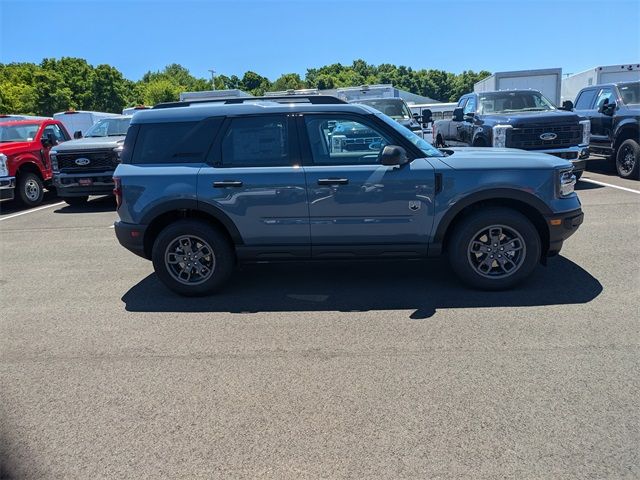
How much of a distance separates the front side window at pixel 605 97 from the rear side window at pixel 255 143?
10.6m

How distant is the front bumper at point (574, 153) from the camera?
10070 millimetres

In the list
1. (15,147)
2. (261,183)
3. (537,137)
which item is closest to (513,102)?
(537,137)

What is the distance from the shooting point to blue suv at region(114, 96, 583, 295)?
4.95 meters

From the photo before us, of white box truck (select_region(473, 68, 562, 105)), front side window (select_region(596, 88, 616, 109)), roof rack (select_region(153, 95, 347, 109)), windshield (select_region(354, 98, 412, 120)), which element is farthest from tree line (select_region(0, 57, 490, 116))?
roof rack (select_region(153, 95, 347, 109))

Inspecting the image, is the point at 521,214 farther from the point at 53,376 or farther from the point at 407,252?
the point at 53,376

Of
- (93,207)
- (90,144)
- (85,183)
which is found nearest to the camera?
(85,183)

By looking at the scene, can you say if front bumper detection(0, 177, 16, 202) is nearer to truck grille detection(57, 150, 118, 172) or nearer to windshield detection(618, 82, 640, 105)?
truck grille detection(57, 150, 118, 172)

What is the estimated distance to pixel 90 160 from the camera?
36.6 ft

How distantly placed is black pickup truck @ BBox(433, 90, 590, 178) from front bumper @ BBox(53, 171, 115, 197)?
808cm

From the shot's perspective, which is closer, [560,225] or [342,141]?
[560,225]

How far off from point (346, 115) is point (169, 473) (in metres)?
3.62

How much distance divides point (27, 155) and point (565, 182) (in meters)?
11.8

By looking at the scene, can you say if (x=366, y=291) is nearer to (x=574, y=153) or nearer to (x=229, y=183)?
(x=229, y=183)

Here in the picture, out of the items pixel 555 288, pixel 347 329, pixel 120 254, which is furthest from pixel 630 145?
pixel 120 254
